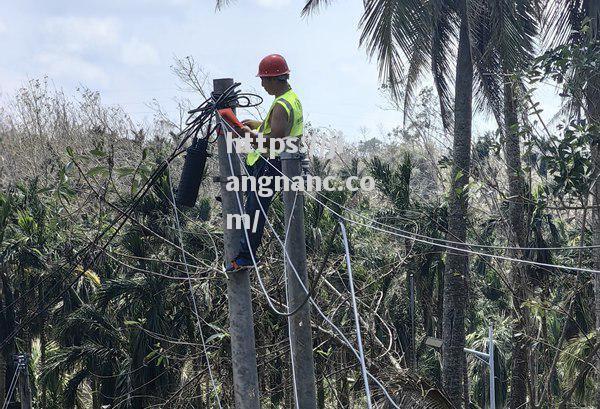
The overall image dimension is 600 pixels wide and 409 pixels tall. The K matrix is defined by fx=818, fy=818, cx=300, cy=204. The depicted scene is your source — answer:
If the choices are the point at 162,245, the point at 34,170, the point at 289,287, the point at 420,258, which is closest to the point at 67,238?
the point at 162,245

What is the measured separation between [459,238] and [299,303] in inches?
350

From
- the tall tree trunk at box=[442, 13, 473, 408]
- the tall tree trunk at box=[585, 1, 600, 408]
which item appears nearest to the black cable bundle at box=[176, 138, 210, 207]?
the tall tree trunk at box=[585, 1, 600, 408]

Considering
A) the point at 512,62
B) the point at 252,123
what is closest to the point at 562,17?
the point at 512,62

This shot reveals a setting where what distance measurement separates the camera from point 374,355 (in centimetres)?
1026

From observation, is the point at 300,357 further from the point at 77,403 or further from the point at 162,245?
the point at 77,403

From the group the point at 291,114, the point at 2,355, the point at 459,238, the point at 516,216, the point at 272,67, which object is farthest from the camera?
the point at 2,355

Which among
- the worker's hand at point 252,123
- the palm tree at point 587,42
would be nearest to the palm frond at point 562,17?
the palm tree at point 587,42

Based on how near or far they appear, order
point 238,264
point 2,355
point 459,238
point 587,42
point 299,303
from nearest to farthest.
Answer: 1. point 299,303
2. point 238,264
3. point 587,42
4. point 459,238
5. point 2,355

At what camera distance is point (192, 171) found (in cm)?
689

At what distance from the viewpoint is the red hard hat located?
6.31 meters

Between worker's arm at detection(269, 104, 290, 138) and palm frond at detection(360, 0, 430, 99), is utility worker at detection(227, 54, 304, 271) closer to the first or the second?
worker's arm at detection(269, 104, 290, 138)

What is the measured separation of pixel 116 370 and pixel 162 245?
8.20 ft

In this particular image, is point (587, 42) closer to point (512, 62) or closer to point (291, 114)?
point (512, 62)

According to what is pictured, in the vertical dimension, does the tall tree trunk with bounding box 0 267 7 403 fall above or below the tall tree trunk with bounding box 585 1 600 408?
below
